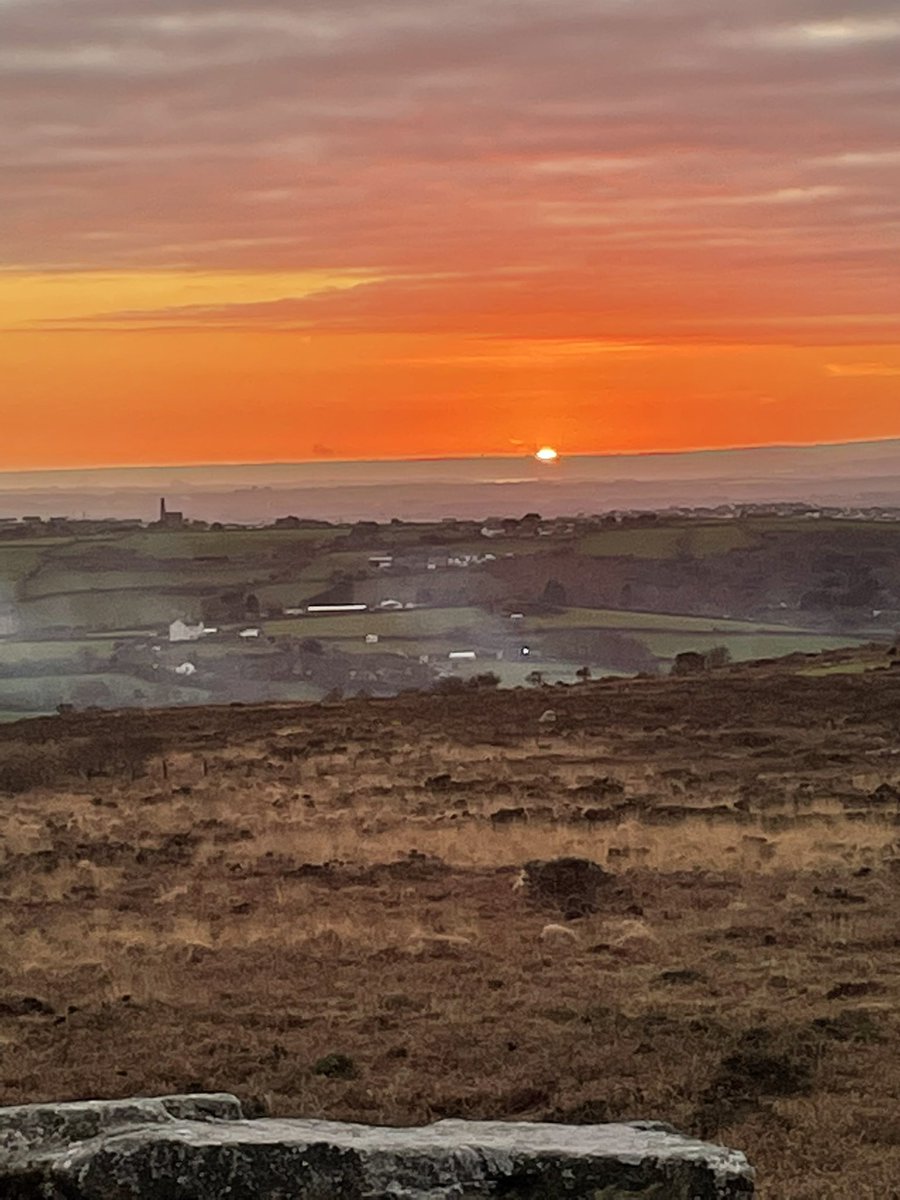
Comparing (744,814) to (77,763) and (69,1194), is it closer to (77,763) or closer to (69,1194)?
(77,763)

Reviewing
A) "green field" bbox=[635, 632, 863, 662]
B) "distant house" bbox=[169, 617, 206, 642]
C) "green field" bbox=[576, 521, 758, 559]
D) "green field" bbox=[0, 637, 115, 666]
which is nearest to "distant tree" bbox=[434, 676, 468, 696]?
"green field" bbox=[635, 632, 863, 662]

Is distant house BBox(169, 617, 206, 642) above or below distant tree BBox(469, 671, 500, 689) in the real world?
above

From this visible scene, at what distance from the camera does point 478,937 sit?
18.2 m

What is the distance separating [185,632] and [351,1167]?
84217 millimetres

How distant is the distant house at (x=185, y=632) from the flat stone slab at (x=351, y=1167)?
265 ft

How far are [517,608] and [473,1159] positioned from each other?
88864mm

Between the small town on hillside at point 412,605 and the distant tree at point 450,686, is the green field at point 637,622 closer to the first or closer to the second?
the small town on hillside at point 412,605

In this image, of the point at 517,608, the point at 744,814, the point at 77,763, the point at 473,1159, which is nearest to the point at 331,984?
the point at 473,1159

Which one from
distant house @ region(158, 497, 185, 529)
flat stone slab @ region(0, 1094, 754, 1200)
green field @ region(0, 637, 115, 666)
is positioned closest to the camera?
flat stone slab @ region(0, 1094, 754, 1200)

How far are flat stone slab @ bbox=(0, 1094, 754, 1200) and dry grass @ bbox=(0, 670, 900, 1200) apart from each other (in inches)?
94.8

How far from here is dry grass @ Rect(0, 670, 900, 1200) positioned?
12.2 metres

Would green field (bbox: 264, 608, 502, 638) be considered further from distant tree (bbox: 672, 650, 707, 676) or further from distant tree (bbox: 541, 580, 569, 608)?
distant tree (bbox: 672, 650, 707, 676)

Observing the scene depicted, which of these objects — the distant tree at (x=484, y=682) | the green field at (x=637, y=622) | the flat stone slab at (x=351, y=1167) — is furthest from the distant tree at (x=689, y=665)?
the flat stone slab at (x=351, y=1167)

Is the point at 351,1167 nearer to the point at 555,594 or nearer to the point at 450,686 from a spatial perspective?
the point at 450,686
